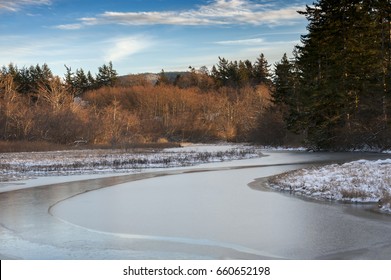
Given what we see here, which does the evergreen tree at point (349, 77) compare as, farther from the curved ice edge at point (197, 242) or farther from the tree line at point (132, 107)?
the curved ice edge at point (197, 242)

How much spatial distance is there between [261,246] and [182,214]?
13.3 feet

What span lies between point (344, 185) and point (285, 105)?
49727 millimetres

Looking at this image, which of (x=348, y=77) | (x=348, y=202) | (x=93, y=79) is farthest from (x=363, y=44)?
(x=93, y=79)

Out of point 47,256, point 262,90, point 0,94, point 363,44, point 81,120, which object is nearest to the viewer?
point 47,256

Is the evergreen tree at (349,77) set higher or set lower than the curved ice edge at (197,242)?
higher

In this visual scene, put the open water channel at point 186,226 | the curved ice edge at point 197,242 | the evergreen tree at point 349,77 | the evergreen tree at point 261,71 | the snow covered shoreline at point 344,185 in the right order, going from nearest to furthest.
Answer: the curved ice edge at point 197,242 < the open water channel at point 186,226 < the snow covered shoreline at point 344,185 < the evergreen tree at point 349,77 < the evergreen tree at point 261,71

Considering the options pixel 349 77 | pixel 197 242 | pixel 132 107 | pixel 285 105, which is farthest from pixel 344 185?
pixel 132 107

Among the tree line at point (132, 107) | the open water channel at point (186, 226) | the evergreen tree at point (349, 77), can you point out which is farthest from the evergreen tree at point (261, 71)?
the open water channel at point (186, 226)

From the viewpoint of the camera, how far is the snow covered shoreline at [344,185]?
1445cm

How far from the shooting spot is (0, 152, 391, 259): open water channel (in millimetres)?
→ 8367

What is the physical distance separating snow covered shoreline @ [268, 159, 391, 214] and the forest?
981 inches

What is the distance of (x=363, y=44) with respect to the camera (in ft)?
147

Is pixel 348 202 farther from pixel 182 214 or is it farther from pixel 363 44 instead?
pixel 363 44

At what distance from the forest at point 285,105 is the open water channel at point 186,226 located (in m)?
31.3
